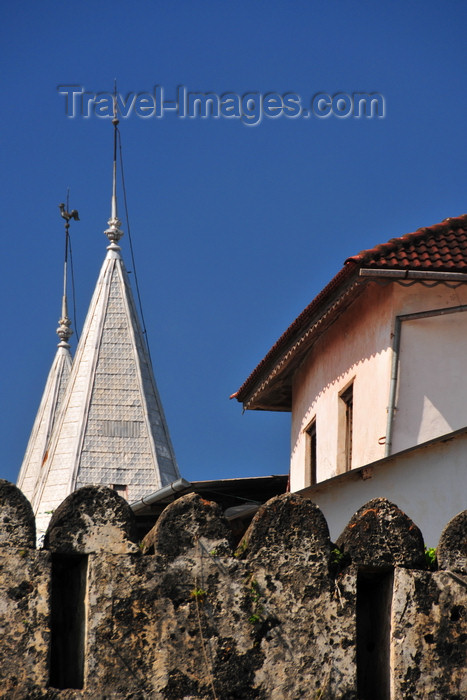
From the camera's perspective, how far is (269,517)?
8.55 metres

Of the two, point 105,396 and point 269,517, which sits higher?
point 105,396

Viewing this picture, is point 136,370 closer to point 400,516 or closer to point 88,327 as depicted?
point 88,327

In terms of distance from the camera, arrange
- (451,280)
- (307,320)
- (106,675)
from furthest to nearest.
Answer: (307,320) < (451,280) < (106,675)

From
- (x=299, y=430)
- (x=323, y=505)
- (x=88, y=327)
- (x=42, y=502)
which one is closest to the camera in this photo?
(x=323, y=505)

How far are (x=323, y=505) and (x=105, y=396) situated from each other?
30.3 m

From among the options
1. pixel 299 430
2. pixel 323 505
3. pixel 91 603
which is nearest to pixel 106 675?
pixel 91 603

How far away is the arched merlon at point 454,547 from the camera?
28.5 feet

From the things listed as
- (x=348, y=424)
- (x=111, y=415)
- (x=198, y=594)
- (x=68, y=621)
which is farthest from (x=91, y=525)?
(x=111, y=415)

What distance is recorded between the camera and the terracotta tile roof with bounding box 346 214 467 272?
15.5 meters

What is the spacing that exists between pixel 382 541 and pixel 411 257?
7.56m

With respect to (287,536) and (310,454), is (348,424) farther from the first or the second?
(287,536)

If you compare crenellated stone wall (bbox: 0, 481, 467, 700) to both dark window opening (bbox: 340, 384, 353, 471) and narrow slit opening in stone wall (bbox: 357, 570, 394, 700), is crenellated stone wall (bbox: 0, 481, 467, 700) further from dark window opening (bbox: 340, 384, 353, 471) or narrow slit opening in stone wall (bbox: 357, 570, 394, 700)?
Result: dark window opening (bbox: 340, 384, 353, 471)

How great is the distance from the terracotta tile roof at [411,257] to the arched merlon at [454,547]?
23.0 ft

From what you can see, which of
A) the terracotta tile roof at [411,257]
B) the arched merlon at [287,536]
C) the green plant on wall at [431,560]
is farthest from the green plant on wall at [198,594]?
the terracotta tile roof at [411,257]
